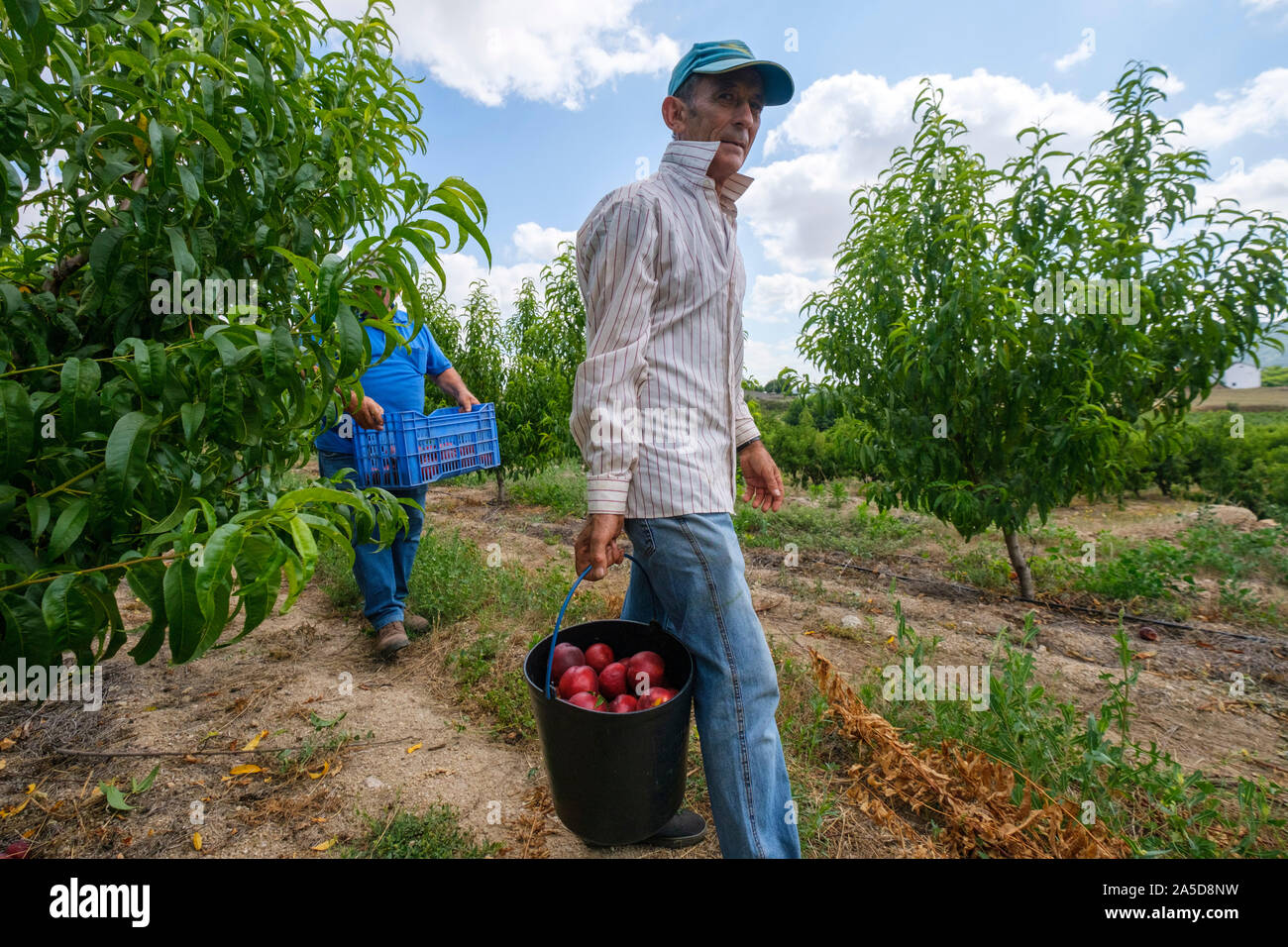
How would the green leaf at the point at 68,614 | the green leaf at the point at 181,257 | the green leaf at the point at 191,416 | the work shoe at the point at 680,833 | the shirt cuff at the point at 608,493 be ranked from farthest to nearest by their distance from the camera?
the work shoe at the point at 680,833 < the shirt cuff at the point at 608,493 < the green leaf at the point at 181,257 < the green leaf at the point at 191,416 < the green leaf at the point at 68,614

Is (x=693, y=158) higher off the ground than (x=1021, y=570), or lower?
higher

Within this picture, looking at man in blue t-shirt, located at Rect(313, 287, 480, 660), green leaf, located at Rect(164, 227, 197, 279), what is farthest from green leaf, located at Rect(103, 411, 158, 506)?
man in blue t-shirt, located at Rect(313, 287, 480, 660)

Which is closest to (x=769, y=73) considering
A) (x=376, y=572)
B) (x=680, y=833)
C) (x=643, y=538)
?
(x=643, y=538)

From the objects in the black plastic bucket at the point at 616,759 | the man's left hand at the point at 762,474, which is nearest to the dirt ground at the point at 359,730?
the black plastic bucket at the point at 616,759

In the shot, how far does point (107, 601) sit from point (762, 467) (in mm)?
1863

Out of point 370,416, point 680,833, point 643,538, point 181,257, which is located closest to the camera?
point 181,257

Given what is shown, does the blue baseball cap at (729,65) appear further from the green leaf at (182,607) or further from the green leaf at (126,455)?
the green leaf at (182,607)

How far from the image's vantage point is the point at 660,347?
5.76ft

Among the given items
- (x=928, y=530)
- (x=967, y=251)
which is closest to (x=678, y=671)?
(x=967, y=251)

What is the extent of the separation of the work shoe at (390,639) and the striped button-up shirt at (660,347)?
7.28ft

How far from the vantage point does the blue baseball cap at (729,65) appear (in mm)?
1734

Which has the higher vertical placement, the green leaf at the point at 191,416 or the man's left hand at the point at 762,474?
the green leaf at the point at 191,416

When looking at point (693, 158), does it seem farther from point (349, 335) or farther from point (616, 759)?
point (616, 759)

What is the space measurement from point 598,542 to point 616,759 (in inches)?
22.8
